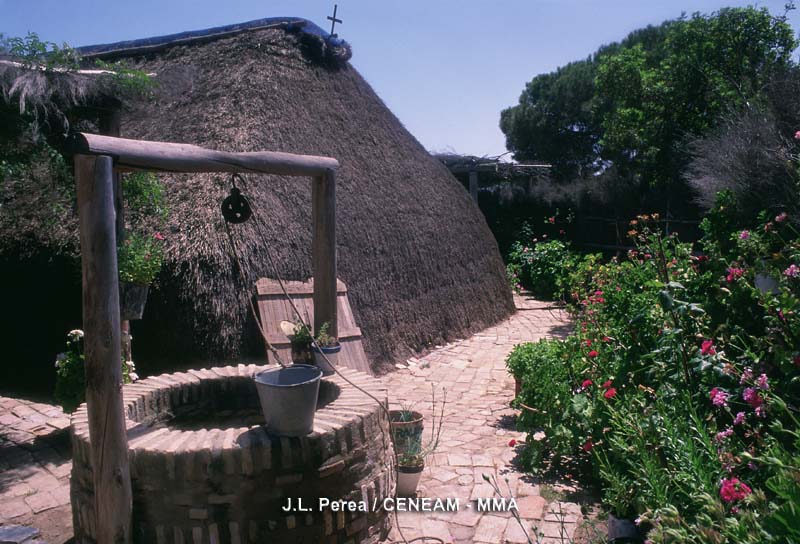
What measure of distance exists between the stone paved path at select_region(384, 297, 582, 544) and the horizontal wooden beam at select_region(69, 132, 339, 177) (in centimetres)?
Result: 204

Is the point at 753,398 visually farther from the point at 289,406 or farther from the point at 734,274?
the point at 289,406

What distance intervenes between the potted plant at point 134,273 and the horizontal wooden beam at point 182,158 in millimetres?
1516

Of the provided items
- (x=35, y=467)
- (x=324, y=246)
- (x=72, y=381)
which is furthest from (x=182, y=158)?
(x=35, y=467)

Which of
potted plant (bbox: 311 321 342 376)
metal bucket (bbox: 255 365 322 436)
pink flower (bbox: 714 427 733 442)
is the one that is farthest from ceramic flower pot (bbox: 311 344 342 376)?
pink flower (bbox: 714 427 733 442)

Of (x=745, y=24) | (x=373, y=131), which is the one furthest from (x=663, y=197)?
(x=373, y=131)

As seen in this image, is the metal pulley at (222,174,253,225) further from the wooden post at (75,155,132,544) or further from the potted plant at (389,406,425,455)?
the potted plant at (389,406,425,455)

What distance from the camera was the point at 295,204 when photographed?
6898 millimetres

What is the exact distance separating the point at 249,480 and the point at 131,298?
93.0 inches

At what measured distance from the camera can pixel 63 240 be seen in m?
6.17

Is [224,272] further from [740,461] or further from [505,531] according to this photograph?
[740,461]

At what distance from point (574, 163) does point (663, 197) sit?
1169 cm

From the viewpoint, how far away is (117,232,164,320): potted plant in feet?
15.1

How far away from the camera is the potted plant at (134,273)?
4598 mm

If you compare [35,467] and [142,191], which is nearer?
[35,467]
